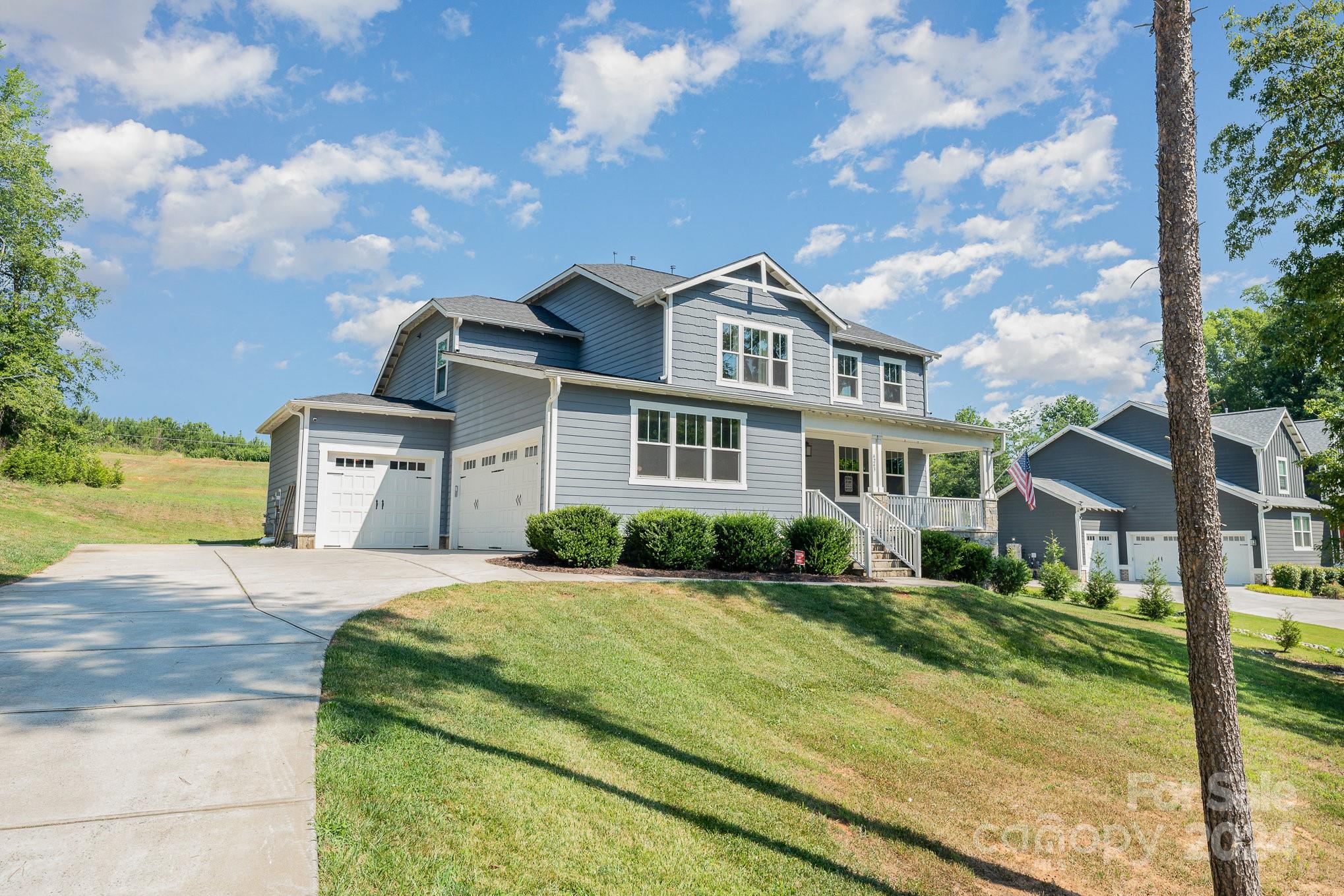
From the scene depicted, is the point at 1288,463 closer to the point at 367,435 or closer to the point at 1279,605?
the point at 1279,605

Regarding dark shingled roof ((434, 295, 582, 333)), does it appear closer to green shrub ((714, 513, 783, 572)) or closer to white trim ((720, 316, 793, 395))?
white trim ((720, 316, 793, 395))

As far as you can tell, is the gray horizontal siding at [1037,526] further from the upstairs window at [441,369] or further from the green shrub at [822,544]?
the upstairs window at [441,369]

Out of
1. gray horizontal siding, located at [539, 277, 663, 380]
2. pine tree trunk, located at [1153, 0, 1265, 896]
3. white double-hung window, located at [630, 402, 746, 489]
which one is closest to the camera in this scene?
pine tree trunk, located at [1153, 0, 1265, 896]

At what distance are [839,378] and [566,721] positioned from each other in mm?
17814

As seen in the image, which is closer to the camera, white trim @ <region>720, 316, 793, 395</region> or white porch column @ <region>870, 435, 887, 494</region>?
white trim @ <region>720, 316, 793, 395</region>

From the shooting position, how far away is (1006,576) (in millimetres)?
18109

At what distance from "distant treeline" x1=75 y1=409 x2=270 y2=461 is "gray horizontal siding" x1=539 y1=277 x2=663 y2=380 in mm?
45274

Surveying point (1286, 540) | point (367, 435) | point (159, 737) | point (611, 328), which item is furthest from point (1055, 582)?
point (1286, 540)

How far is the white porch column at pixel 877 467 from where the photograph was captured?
19.0 metres

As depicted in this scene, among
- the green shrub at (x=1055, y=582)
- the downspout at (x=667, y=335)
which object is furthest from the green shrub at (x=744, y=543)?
the green shrub at (x=1055, y=582)

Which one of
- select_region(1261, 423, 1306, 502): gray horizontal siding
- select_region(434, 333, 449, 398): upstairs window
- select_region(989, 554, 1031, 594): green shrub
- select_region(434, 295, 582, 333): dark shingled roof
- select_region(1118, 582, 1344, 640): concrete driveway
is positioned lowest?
select_region(1118, 582, 1344, 640): concrete driveway

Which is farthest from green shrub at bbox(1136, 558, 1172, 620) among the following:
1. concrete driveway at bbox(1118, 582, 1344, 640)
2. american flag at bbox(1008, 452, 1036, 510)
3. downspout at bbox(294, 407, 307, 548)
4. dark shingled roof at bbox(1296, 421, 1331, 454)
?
dark shingled roof at bbox(1296, 421, 1331, 454)

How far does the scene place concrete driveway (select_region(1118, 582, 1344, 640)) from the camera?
21.7m

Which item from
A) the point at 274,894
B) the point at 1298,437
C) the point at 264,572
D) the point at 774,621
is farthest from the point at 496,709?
the point at 1298,437
